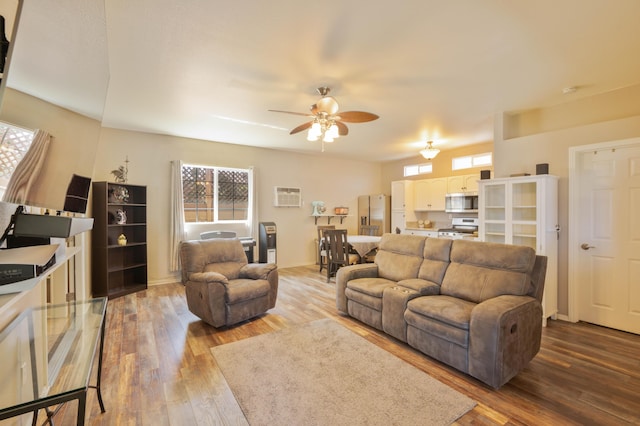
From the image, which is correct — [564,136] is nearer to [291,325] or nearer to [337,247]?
[337,247]

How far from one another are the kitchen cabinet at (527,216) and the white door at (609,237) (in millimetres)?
259

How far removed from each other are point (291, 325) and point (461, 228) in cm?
446

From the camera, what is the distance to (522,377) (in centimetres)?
229

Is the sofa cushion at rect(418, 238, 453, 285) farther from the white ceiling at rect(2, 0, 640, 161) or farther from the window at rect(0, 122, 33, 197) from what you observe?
the window at rect(0, 122, 33, 197)

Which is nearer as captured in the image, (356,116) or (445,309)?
(445,309)

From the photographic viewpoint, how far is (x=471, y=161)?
6191 mm

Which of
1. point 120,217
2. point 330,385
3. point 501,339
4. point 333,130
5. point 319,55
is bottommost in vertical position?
point 330,385

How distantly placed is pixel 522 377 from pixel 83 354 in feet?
9.84

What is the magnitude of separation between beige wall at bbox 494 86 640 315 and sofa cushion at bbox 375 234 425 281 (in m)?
1.81

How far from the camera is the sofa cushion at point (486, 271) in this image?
8.26 feet

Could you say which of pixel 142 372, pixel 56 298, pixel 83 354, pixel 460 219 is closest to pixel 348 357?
pixel 142 372

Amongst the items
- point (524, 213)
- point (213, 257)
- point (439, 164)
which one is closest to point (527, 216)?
point (524, 213)

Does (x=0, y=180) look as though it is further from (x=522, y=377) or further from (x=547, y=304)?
(x=547, y=304)

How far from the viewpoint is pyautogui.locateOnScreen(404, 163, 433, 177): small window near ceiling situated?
23.2 ft
